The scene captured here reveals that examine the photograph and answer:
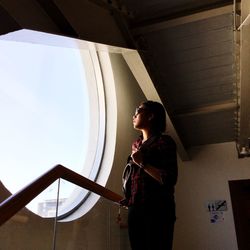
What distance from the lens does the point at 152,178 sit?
1.70m

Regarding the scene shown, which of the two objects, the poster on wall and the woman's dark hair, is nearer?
the woman's dark hair

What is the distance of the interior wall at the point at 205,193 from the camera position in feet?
14.8

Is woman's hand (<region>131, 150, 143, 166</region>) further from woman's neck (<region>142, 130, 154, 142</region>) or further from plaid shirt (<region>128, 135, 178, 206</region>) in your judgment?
woman's neck (<region>142, 130, 154, 142</region>)

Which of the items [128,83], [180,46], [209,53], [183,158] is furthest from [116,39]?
[183,158]

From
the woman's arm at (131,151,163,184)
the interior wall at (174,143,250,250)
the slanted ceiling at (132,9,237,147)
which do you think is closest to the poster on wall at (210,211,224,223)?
the interior wall at (174,143,250,250)

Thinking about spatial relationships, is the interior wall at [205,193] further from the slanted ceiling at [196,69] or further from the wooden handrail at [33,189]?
the wooden handrail at [33,189]

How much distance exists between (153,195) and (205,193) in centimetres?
337

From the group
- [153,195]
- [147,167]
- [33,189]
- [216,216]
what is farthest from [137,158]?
[216,216]

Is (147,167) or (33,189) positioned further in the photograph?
(147,167)

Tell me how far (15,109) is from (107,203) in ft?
3.28

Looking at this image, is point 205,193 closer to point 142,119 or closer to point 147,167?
point 142,119

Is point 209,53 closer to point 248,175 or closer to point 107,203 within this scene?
point 107,203

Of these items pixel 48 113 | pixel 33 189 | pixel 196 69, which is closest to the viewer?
pixel 33 189

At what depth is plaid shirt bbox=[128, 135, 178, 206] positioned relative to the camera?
166cm
